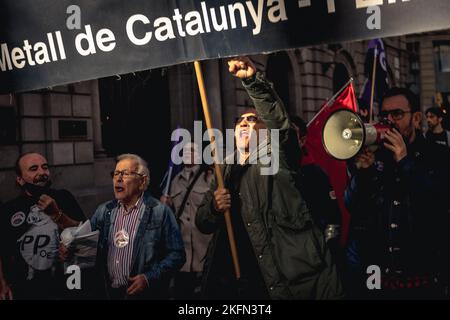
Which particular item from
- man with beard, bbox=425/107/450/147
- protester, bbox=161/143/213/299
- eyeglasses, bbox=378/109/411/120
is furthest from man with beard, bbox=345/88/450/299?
man with beard, bbox=425/107/450/147

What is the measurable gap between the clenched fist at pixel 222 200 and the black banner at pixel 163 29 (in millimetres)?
1055

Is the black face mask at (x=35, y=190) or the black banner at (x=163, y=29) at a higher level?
the black banner at (x=163, y=29)

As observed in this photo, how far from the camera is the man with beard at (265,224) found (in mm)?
3756

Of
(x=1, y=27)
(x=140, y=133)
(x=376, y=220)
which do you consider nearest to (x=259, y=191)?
(x=376, y=220)

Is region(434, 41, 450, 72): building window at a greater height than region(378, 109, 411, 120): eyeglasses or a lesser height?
greater

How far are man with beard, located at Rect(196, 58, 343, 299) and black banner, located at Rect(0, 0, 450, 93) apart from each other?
1.78 feet

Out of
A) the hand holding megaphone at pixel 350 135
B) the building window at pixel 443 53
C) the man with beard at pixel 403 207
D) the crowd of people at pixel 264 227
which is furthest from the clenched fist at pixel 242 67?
the building window at pixel 443 53

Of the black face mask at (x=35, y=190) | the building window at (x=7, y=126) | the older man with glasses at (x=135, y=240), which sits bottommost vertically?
the older man with glasses at (x=135, y=240)

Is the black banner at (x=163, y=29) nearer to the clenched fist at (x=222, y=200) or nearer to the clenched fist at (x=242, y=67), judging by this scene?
the clenched fist at (x=242, y=67)

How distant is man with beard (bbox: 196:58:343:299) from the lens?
376 cm

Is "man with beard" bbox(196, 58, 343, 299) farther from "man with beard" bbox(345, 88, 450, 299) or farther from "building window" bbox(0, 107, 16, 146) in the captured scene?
"building window" bbox(0, 107, 16, 146)

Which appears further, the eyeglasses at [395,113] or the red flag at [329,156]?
the red flag at [329,156]

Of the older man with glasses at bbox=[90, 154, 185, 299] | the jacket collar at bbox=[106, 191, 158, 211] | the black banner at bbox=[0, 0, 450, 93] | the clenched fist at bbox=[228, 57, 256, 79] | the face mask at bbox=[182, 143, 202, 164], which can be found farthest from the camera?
the face mask at bbox=[182, 143, 202, 164]

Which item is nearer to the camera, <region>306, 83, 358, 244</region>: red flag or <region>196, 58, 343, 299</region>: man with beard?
<region>196, 58, 343, 299</region>: man with beard
